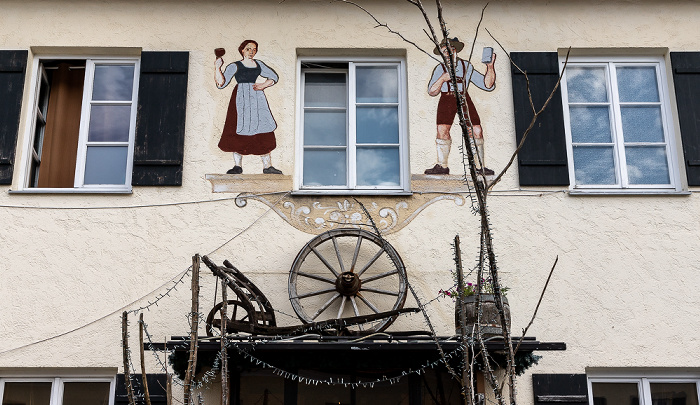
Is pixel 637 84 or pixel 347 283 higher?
pixel 637 84

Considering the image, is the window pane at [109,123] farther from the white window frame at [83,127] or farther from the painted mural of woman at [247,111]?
the painted mural of woman at [247,111]

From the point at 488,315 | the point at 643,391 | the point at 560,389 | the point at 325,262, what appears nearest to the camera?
the point at 488,315

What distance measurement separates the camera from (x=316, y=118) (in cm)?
789

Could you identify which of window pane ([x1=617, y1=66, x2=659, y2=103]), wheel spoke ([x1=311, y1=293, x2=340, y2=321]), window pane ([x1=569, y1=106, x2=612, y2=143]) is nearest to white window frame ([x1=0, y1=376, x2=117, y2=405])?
wheel spoke ([x1=311, y1=293, x2=340, y2=321])

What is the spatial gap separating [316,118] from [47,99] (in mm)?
2321

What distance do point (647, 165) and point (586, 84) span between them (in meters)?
0.87

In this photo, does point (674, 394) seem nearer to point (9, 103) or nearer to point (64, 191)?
point (64, 191)

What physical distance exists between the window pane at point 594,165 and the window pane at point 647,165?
15 cm

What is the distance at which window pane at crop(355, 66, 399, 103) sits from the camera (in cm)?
792

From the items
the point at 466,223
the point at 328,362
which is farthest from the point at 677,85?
the point at 328,362

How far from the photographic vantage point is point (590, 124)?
7.77 m

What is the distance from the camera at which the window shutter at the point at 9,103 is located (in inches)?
293

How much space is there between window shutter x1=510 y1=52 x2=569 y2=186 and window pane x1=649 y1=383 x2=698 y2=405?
5.61ft

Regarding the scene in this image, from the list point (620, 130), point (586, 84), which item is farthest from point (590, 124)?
point (586, 84)
